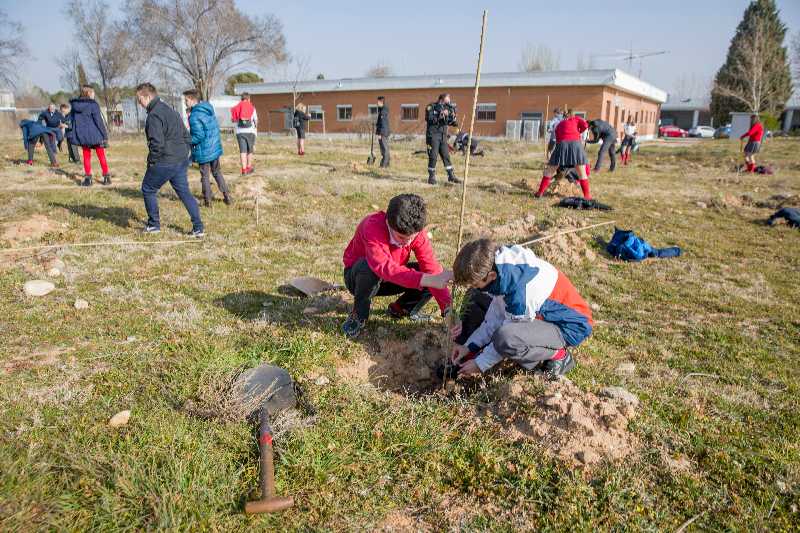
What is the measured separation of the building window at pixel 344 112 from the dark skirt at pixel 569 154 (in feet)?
98.6

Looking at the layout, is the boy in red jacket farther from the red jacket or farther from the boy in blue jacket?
the red jacket

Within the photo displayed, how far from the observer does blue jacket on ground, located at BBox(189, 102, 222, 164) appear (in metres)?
7.49

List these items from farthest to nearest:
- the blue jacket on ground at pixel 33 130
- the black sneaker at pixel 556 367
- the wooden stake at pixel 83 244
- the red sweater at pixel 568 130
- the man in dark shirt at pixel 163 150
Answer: the blue jacket on ground at pixel 33 130 < the red sweater at pixel 568 130 < the man in dark shirt at pixel 163 150 < the wooden stake at pixel 83 244 < the black sneaker at pixel 556 367

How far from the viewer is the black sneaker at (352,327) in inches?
145

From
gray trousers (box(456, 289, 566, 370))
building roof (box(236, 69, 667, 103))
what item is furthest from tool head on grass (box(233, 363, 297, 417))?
building roof (box(236, 69, 667, 103))

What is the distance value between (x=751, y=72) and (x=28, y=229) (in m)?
43.1

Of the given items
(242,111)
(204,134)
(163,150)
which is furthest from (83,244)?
(242,111)

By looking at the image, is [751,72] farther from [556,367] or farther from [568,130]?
[556,367]

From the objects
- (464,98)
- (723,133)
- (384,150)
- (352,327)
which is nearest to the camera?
(352,327)

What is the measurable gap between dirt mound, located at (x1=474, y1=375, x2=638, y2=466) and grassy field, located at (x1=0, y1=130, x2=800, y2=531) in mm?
69

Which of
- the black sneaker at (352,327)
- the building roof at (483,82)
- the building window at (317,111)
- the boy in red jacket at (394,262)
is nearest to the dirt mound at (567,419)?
the boy in red jacket at (394,262)

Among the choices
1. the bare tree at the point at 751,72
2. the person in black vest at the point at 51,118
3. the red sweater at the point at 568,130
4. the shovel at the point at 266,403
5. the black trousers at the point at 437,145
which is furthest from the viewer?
the bare tree at the point at 751,72

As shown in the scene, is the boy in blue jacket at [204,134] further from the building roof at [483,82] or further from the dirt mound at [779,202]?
the building roof at [483,82]

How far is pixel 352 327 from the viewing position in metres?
3.71
